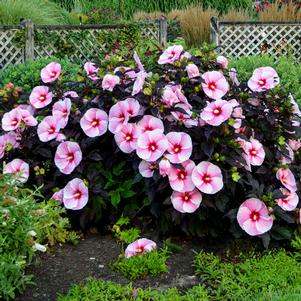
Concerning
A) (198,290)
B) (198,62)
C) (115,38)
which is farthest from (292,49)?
(198,290)

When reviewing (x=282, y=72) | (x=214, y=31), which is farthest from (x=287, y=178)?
(x=214, y=31)

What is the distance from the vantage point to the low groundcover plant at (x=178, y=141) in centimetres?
356

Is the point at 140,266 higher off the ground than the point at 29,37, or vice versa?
the point at 140,266

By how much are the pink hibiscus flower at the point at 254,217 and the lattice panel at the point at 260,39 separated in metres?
8.12

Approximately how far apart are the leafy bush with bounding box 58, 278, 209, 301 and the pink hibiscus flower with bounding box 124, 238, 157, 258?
33 cm

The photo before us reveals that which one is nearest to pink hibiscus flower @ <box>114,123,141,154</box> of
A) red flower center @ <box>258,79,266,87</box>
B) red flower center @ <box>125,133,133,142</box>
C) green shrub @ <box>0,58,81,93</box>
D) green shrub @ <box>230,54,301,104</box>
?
red flower center @ <box>125,133,133,142</box>

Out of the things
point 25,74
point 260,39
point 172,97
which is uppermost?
point 172,97

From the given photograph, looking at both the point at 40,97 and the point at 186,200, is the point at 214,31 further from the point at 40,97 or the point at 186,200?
the point at 186,200

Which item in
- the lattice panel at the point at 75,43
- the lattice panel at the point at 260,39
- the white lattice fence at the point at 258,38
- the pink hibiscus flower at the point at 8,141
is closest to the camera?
the pink hibiscus flower at the point at 8,141

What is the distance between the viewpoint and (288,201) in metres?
3.68

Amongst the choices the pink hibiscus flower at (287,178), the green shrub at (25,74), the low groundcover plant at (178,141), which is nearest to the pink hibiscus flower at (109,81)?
the low groundcover plant at (178,141)

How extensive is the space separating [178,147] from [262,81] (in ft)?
2.25

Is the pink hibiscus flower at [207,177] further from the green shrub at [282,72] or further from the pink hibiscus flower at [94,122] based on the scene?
the green shrub at [282,72]

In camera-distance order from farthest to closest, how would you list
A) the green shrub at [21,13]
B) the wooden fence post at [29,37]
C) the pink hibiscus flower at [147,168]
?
the green shrub at [21,13] → the wooden fence post at [29,37] → the pink hibiscus flower at [147,168]
